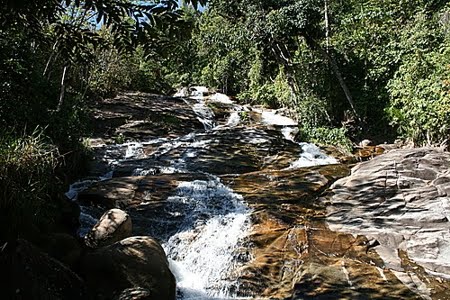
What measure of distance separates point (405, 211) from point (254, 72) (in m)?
14.9

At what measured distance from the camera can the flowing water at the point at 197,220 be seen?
6.46m

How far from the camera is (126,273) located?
5.34 meters

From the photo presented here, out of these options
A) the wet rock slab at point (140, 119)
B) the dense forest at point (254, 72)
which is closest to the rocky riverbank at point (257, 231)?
the dense forest at point (254, 72)

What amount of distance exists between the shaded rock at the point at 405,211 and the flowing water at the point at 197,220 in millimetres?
1989

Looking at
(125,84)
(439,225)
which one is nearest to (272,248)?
(439,225)

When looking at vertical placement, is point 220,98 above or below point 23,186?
above

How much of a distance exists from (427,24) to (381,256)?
12.0 metres

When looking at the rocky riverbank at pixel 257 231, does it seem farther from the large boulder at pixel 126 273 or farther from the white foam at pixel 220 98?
the white foam at pixel 220 98

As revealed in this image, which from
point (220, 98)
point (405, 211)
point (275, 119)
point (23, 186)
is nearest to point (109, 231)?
point (23, 186)

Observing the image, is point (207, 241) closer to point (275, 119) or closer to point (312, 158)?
point (312, 158)

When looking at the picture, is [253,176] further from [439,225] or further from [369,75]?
[369,75]

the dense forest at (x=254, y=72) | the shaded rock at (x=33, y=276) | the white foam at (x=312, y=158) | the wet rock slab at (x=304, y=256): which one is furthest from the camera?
the white foam at (x=312, y=158)

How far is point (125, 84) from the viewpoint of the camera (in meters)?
23.6

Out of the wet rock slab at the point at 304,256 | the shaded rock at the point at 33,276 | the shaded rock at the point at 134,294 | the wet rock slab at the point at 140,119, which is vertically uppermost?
the wet rock slab at the point at 140,119
